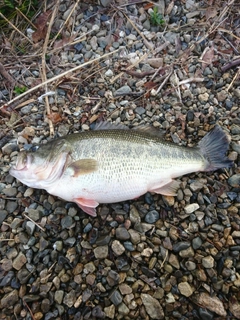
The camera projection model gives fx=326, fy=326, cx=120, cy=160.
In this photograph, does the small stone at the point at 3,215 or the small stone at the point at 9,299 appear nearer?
the small stone at the point at 9,299

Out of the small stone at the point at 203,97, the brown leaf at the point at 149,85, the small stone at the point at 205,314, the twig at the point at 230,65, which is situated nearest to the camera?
the small stone at the point at 205,314

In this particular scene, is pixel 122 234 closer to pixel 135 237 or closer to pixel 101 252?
pixel 135 237

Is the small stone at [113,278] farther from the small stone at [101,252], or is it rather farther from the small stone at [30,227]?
the small stone at [30,227]

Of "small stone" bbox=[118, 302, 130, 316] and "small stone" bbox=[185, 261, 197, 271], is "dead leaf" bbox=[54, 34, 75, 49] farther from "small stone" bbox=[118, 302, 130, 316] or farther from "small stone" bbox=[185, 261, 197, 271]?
"small stone" bbox=[118, 302, 130, 316]

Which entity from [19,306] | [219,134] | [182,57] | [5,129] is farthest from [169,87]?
[19,306]

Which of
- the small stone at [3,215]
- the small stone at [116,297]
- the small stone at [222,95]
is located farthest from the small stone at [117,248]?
the small stone at [222,95]

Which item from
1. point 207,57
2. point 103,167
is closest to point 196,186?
point 103,167

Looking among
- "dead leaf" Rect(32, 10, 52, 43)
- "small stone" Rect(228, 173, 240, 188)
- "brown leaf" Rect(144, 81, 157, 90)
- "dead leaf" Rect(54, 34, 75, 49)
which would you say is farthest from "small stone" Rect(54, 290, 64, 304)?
"dead leaf" Rect(32, 10, 52, 43)

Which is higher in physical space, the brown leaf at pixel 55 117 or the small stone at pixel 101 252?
the brown leaf at pixel 55 117
